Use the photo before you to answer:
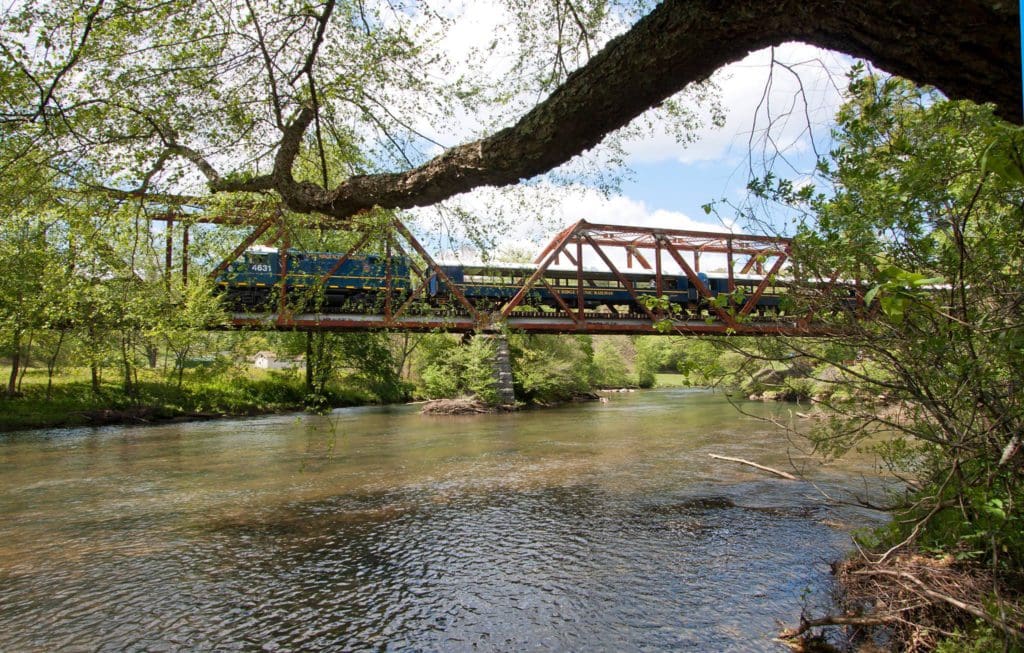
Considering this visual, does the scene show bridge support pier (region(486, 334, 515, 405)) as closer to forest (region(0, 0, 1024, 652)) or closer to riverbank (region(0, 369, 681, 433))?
riverbank (region(0, 369, 681, 433))

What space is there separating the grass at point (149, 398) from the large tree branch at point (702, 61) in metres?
20.6

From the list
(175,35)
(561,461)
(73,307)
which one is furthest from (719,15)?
(73,307)

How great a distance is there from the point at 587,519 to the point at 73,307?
15469 mm

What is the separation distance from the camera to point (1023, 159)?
49.1 inches

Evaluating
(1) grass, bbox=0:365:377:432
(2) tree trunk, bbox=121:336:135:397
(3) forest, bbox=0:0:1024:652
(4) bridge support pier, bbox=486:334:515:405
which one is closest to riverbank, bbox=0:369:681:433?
(1) grass, bbox=0:365:377:432

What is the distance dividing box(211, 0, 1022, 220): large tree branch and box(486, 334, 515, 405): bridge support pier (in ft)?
74.2

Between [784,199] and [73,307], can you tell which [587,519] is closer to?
[784,199]

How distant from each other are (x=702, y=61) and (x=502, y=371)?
24486 mm

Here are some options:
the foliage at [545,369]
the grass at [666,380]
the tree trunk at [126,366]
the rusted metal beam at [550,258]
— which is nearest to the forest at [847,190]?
the tree trunk at [126,366]

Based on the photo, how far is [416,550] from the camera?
608 centimetres

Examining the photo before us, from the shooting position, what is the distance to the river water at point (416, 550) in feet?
14.0

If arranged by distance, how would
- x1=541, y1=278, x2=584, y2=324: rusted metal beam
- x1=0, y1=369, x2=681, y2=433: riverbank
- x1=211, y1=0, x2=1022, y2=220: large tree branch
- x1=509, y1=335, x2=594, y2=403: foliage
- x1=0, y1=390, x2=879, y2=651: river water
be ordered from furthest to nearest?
x1=509, y1=335, x2=594, y2=403: foliage
x1=541, y1=278, x2=584, y2=324: rusted metal beam
x1=0, y1=369, x2=681, y2=433: riverbank
x1=0, y1=390, x2=879, y2=651: river water
x1=211, y1=0, x2=1022, y2=220: large tree branch

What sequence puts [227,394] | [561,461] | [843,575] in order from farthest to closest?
[227,394], [561,461], [843,575]

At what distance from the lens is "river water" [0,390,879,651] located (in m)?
4.26
